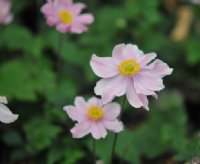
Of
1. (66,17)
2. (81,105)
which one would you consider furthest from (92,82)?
(81,105)

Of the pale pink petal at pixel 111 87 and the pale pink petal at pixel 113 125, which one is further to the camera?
the pale pink petal at pixel 113 125

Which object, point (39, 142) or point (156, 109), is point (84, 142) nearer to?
point (39, 142)

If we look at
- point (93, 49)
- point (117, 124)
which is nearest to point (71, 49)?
point (93, 49)

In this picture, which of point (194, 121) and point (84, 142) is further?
point (194, 121)

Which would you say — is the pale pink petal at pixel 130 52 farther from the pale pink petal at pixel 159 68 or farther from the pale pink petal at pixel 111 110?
the pale pink petal at pixel 111 110

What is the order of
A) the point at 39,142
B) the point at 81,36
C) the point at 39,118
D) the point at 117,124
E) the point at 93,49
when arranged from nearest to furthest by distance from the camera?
the point at 117,124
the point at 39,142
the point at 39,118
the point at 93,49
the point at 81,36

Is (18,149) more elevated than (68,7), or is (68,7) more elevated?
(68,7)

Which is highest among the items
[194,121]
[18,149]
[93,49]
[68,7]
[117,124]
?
[68,7]

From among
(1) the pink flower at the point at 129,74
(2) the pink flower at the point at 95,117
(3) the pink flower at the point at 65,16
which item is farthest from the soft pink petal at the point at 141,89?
(3) the pink flower at the point at 65,16
